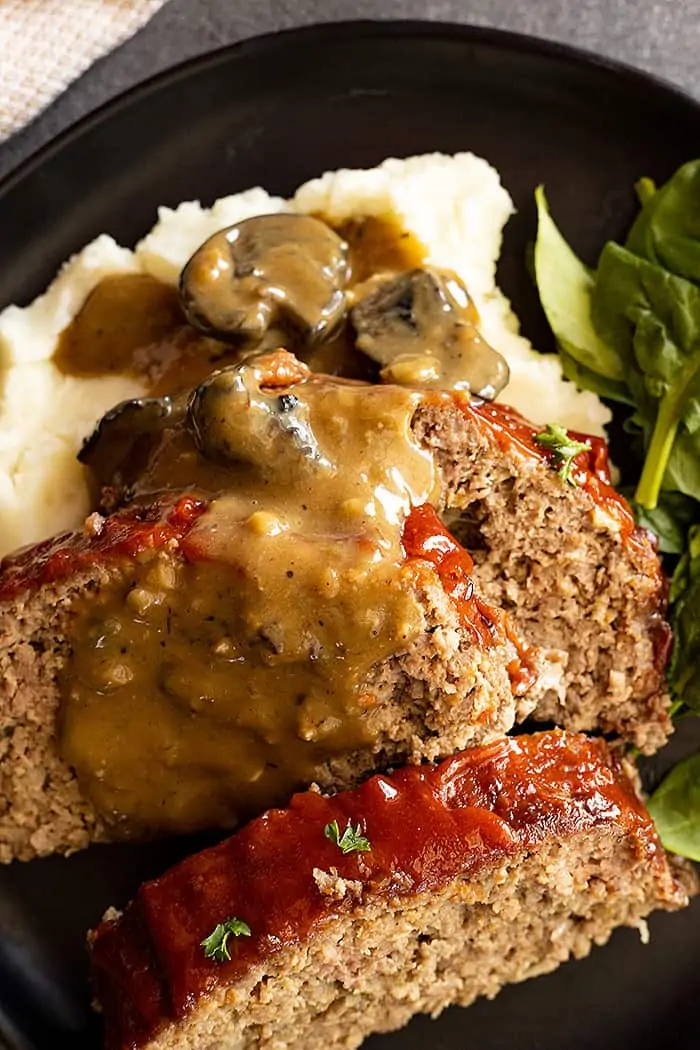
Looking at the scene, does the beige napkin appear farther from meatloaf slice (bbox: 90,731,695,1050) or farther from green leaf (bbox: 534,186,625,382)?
meatloaf slice (bbox: 90,731,695,1050)

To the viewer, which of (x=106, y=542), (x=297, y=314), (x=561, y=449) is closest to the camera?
(x=106, y=542)

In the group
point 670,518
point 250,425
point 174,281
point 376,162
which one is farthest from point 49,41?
point 670,518

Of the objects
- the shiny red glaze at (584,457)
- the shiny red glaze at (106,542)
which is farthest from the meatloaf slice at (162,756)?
the shiny red glaze at (584,457)

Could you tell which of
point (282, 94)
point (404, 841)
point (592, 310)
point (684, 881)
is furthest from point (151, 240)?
point (684, 881)

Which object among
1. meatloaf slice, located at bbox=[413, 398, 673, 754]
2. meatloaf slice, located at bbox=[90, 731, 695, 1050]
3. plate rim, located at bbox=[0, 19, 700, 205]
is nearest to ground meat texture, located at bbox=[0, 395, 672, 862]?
meatloaf slice, located at bbox=[413, 398, 673, 754]

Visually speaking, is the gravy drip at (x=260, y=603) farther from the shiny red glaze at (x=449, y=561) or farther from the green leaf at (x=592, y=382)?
the green leaf at (x=592, y=382)

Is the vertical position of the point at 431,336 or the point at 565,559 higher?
the point at 431,336

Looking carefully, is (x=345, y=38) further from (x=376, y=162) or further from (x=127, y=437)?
(x=127, y=437)
